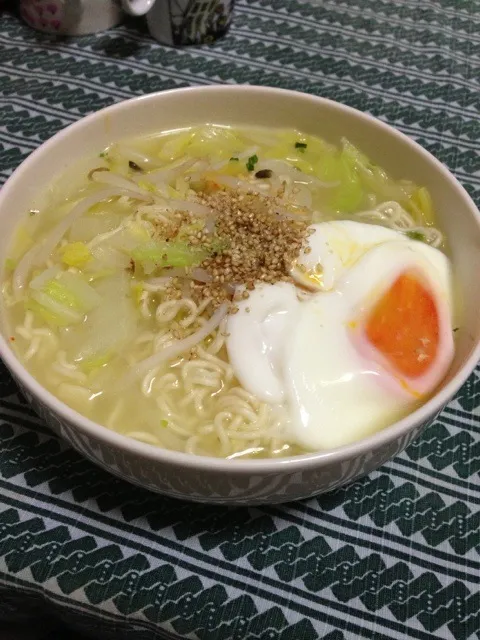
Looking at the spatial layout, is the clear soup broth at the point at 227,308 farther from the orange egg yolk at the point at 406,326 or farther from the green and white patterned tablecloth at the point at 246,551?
the green and white patterned tablecloth at the point at 246,551

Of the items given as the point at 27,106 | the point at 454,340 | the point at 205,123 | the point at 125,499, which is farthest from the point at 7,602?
the point at 27,106

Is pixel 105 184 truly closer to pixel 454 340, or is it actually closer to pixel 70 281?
pixel 70 281

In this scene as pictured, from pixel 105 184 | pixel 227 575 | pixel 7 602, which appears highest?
pixel 105 184

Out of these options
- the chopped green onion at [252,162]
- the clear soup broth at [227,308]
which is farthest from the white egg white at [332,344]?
the chopped green onion at [252,162]

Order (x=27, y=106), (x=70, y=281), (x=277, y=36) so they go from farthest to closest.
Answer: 1. (x=277, y=36)
2. (x=27, y=106)
3. (x=70, y=281)

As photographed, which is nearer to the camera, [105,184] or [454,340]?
[454,340]

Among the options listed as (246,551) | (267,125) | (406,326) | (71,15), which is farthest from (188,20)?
(246,551)

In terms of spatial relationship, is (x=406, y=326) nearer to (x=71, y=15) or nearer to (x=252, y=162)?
(x=252, y=162)
